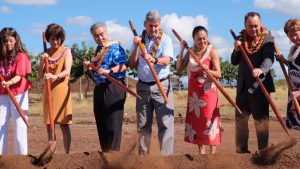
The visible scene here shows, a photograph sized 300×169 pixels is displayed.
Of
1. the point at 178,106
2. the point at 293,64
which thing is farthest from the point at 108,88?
the point at 178,106

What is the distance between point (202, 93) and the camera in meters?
5.70

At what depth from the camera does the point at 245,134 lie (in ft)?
18.7

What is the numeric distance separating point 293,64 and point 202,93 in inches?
41.0

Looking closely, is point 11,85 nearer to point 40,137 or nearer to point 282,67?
point 282,67

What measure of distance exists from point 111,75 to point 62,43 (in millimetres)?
715

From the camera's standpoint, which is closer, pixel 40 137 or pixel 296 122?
pixel 296 122

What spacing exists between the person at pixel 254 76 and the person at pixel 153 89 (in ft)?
2.55

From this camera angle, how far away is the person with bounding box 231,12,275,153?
215 inches

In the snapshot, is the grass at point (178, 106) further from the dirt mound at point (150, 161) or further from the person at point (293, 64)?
the dirt mound at point (150, 161)

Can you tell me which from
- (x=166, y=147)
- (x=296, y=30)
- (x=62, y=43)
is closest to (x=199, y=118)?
(x=166, y=147)

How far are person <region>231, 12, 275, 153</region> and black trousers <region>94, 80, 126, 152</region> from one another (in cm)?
133

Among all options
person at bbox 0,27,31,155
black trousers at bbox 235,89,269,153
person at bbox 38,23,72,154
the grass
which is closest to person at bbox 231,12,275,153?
black trousers at bbox 235,89,269,153

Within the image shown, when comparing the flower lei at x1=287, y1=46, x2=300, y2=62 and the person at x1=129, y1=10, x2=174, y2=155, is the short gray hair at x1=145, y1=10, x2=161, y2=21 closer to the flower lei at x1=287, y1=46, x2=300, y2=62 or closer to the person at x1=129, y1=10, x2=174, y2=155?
the person at x1=129, y1=10, x2=174, y2=155

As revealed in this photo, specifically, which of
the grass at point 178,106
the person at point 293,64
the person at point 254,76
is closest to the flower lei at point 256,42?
the person at point 254,76
